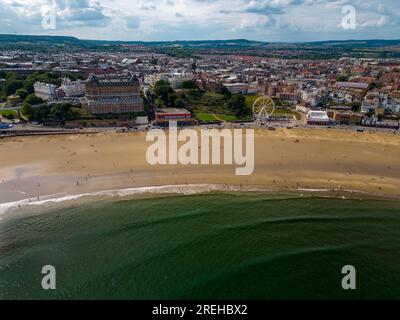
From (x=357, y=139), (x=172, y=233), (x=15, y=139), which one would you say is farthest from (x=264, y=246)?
(x=15, y=139)

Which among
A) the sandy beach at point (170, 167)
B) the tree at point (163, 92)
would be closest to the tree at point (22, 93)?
the sandy beach at point (170, 167)

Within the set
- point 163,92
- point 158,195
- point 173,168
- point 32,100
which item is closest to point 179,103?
point 163,92

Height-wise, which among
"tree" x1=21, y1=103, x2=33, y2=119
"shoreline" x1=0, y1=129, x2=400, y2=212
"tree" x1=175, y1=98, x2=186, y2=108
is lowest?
"shoreline" x1=0, y1=129, x2=400, y2=212

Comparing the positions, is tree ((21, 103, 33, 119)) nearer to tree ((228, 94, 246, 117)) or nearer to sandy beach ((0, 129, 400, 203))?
sandy beach ((0, 129, 400, 203))

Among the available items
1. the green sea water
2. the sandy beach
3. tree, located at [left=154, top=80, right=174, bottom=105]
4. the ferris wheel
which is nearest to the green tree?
the sandy beach

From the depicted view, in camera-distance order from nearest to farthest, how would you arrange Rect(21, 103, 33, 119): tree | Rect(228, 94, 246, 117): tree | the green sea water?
the green sea water, Rect(21, 103, 33, 119): tree, Rect(228, 94, 246, 117): tree
